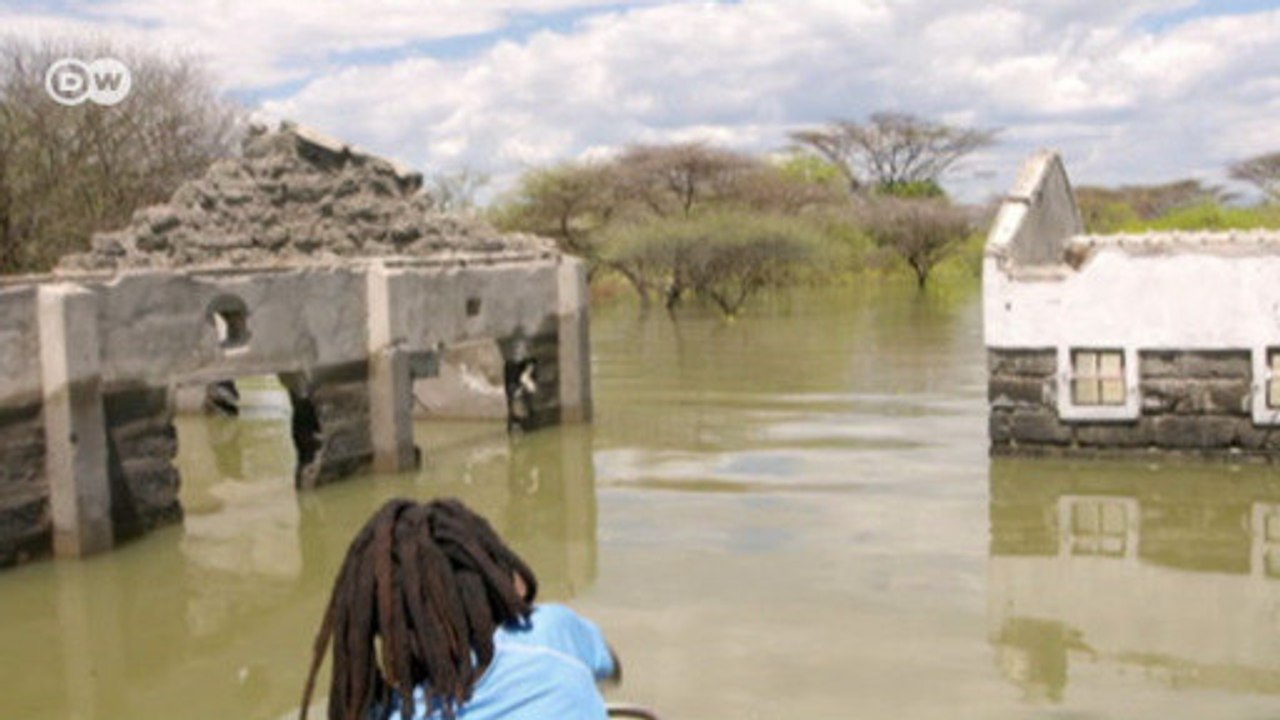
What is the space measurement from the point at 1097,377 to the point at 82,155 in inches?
861

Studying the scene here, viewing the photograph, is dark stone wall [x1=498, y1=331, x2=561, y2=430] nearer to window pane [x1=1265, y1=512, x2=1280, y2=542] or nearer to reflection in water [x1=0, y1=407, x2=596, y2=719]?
reflection in water [x1=0, y1=407, x2=596, y2=719]

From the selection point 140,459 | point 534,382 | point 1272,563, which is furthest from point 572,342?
point 1272,563

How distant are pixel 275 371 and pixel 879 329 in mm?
19248

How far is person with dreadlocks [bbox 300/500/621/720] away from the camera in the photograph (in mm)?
2902

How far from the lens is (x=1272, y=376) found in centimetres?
1341

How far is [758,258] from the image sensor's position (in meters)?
36.7

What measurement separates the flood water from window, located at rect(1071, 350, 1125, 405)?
69 centimetres

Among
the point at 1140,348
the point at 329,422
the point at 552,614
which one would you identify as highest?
the point at 552,614

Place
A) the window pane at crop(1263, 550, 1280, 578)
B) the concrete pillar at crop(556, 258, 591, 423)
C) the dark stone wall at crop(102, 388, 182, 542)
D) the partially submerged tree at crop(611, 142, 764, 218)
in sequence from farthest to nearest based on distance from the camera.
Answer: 1. the partially submerged tree at crop(611, 142, 764, 218)
2. the concrete pillar at crop(556, 258, 591, 423)
3. the dark stone wall at crop(102, 388, 182, 542)
4. the window pane at crop(1263, 550, 1280, 578)

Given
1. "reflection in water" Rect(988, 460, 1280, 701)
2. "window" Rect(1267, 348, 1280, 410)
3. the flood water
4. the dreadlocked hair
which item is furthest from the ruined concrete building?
the dreadlocked hair

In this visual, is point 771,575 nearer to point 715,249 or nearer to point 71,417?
point 71,417

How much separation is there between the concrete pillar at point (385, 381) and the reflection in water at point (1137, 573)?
566 centimetres

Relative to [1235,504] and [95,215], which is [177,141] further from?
[1235,504]

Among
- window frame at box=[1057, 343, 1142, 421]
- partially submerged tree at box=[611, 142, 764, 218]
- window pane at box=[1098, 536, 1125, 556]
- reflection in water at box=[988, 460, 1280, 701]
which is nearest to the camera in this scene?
reflection in water at box=[988, 460, 1280, 701]
